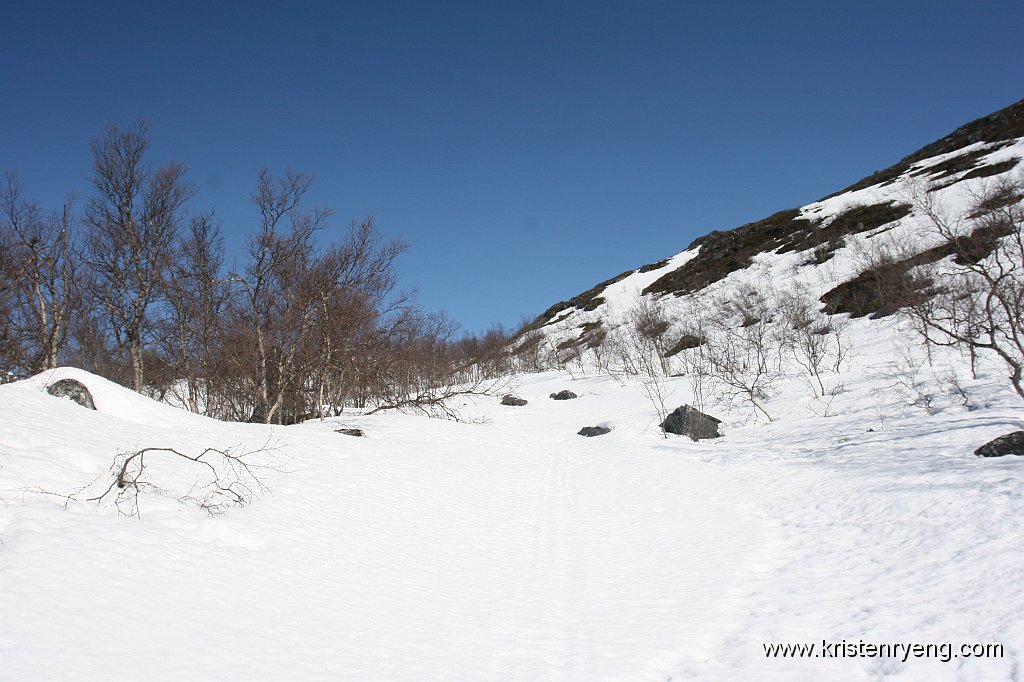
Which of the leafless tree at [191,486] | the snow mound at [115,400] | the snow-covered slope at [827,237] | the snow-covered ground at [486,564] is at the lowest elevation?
the snow-covered ground at [486,564]

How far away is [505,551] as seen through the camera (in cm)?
632

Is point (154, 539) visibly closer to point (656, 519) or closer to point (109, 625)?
point (109, 625)

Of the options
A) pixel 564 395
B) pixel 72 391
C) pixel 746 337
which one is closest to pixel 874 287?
pixel 746 337

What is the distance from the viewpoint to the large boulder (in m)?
15.0

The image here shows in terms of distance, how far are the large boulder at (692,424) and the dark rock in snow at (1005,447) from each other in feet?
24.6

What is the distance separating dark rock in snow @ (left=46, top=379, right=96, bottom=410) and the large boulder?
13631 mm

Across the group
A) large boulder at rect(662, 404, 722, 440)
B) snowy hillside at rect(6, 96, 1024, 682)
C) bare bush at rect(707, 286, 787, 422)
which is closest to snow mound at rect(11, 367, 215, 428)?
snowy hillside at rect(6, 96, 1024, 682)

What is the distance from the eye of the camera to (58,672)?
2.69m

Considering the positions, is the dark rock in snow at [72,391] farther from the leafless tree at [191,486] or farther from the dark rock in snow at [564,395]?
the dark rock in snow at [564,395]

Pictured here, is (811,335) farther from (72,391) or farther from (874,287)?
(72,391)

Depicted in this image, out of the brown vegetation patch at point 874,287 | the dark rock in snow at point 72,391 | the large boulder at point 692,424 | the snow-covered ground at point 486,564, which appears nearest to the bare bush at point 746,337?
the brown vegetation patch at point 874,287

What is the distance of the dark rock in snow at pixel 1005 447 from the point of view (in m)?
7.09

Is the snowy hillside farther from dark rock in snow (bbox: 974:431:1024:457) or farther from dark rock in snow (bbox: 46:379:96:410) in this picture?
dark rock in snow (bbox: 974:431:1024:457)

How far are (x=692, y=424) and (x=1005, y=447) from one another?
323 inches
